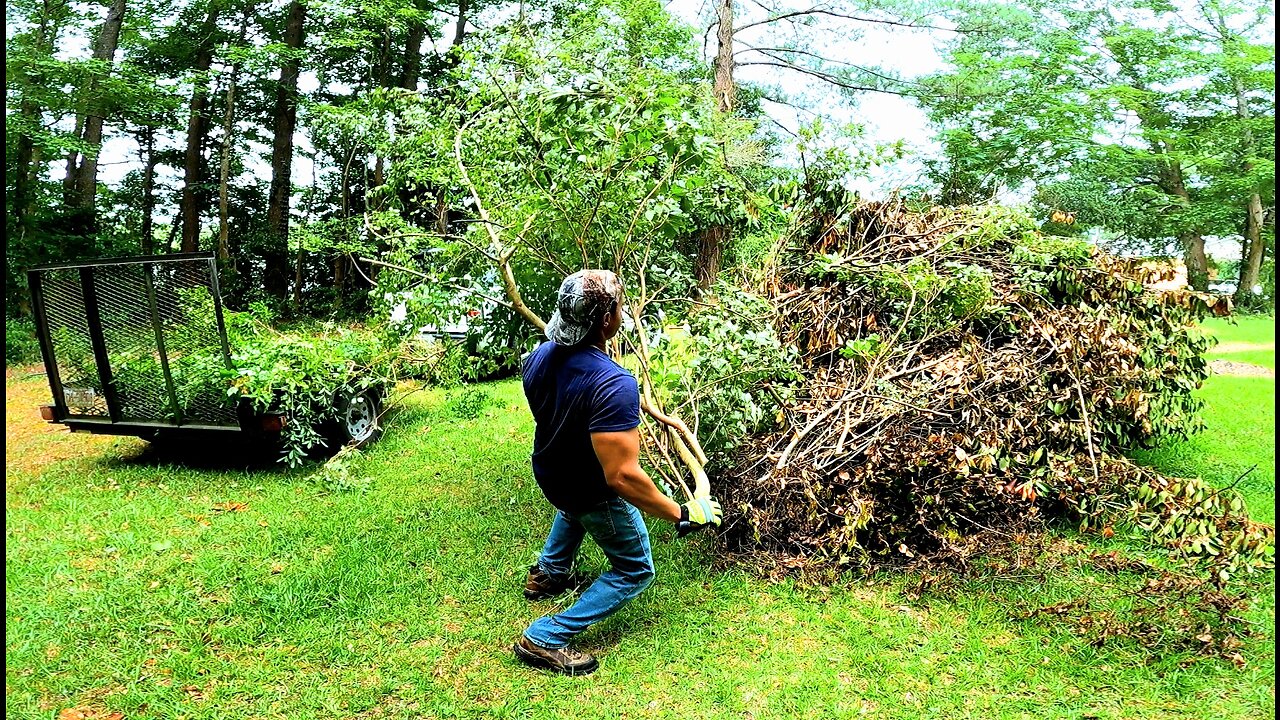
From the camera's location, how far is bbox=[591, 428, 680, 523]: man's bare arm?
118 inches

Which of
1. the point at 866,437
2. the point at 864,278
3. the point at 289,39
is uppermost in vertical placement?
the point at 289,39

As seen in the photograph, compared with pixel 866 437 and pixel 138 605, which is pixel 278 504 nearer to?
pixel 138 605

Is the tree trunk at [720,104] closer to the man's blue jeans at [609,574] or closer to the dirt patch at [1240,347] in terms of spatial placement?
the man's blue jeans at [609,574]

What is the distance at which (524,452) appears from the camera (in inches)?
265

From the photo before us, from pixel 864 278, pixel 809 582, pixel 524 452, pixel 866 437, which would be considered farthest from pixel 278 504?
pixel 864 278

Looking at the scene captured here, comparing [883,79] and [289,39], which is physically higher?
[289,39]

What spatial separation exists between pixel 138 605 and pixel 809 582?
11.9 feet

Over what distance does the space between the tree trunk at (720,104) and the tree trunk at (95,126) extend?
37.5 ft

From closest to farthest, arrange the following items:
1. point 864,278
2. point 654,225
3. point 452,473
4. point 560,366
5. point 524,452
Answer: point 560,366 → point 654,225 → point 864,278 → point 452,473 → point 524,452

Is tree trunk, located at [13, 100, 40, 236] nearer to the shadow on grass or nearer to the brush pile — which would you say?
the shadow on grass

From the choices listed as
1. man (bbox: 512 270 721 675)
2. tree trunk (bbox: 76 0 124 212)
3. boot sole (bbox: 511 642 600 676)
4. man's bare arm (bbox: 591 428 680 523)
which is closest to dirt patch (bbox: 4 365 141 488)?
boot sole (bbox: 511 642 600 676)

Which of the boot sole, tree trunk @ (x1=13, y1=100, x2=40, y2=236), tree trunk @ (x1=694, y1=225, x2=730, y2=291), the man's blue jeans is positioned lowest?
the boot sole

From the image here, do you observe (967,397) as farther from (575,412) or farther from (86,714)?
(86,714)

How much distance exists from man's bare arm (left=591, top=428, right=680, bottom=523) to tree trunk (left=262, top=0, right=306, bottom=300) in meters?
16.2
